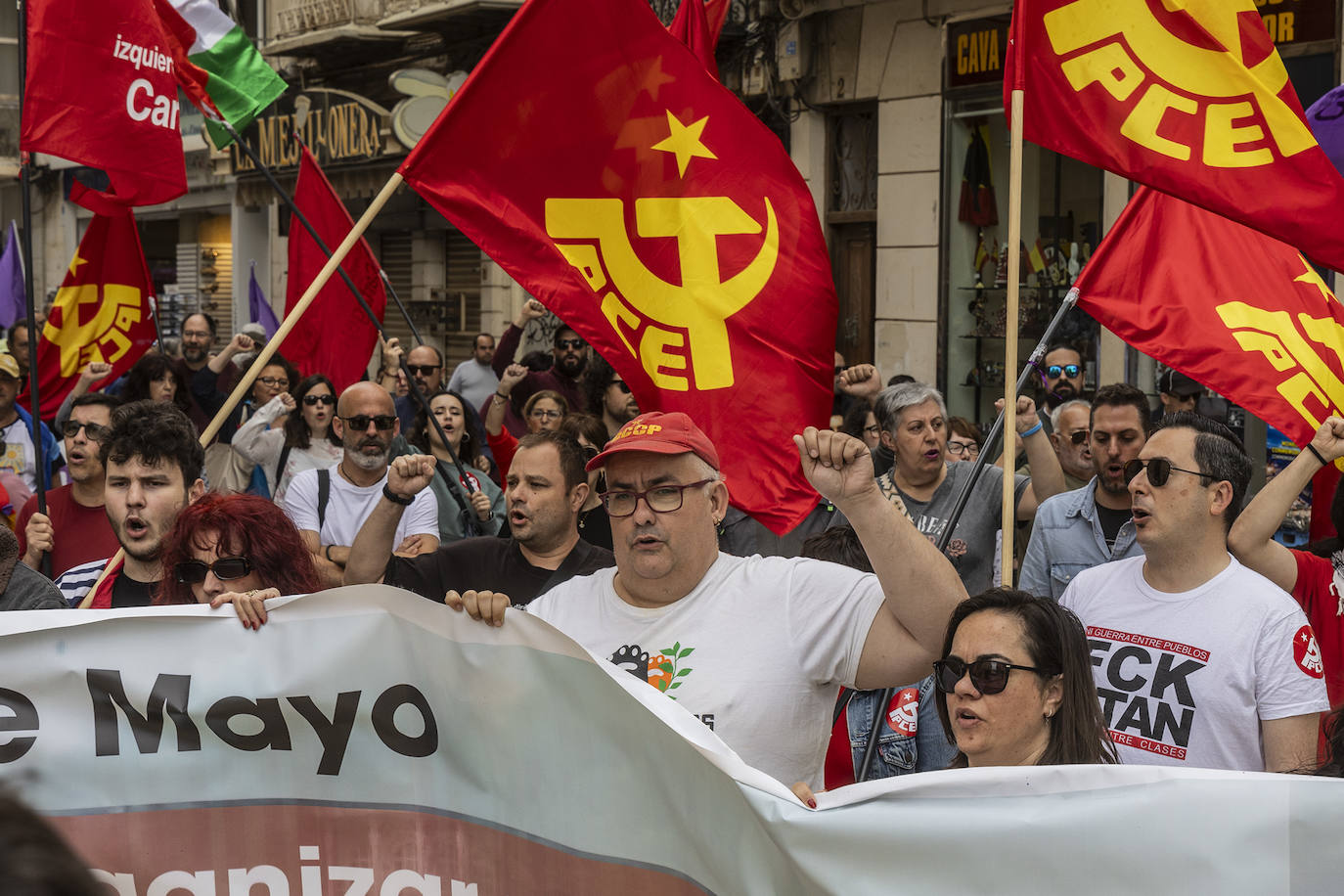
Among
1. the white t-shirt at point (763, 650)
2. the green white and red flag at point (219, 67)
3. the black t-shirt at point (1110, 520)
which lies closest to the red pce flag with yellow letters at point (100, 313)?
the green white and red flag at point (219, 67)

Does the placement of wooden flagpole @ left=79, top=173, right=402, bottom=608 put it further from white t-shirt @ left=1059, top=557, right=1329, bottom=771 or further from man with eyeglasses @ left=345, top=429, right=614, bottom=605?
white t-shirt @ left=1059, top=557, right=1329, bottom=771

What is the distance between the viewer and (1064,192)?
37.0 ft

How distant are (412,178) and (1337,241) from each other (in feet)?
8.77

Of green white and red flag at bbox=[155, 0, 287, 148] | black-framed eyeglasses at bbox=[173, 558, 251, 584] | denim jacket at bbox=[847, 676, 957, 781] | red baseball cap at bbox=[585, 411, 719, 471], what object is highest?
green white and red flag at bbox=[155, 0, 287, 148]

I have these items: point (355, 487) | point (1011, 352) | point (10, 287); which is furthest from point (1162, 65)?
point (10, 287)

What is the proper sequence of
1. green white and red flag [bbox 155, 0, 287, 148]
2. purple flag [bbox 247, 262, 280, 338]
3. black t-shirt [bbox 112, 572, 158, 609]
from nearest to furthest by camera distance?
1. black t-shirt [bbox 112, 572, 158, 609]
2. green white and red flag [bbox 155, 0, 287, 148]
3. purple flag [bbox 247, 262, 280, 338]

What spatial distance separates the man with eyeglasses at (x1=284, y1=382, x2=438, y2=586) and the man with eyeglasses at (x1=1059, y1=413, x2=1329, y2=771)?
3.00 metres

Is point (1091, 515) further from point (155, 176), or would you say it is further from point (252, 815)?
point (155, 176)

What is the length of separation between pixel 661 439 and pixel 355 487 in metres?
3.23

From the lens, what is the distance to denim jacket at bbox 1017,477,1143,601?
484 cm

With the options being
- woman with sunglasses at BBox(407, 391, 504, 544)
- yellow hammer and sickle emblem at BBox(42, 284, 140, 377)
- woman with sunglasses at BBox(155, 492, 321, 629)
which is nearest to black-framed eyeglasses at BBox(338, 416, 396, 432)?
woman with sunglasses at BBox(407, 391, 504, 544)

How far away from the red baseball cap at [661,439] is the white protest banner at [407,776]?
20.9 inches

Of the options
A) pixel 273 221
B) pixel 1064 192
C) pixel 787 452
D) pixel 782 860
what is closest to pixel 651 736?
pixel 782 860

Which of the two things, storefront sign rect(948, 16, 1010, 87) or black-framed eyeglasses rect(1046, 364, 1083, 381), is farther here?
storefront sign rect(948, 16, 1010, 87)
